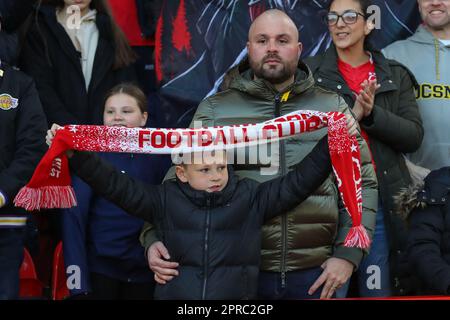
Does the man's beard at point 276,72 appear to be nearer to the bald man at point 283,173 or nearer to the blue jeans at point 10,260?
the bald man at point 283,173

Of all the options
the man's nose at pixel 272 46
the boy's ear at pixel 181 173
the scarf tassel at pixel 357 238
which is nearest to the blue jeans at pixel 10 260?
the boy's ear at pixel 181 173

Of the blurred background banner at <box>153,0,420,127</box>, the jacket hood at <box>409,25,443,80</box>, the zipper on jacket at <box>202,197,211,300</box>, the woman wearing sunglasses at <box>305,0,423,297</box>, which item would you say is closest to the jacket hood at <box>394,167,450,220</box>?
the woman wearing sunglasses at <box>305,0,423,297</box>

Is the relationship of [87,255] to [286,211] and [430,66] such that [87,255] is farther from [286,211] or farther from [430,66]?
[430,66]

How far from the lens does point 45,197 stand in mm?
5035

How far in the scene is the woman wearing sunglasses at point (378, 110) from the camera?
575 centimetres

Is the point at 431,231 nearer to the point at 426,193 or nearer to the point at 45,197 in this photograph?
the point at 426,193

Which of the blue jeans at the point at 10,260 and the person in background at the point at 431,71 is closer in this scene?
the blue jeans at the point at 10,260

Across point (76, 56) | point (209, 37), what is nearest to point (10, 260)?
point (76, 56)

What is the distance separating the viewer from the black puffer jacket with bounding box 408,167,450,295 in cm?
537

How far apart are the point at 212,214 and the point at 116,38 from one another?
1.66 metres

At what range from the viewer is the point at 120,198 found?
5.09 meters

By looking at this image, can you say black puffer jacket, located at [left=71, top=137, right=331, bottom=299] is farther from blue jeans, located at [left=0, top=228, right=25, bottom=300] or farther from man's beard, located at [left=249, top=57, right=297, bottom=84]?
blue jeans, located at [left=0, top=228, right=25, bottom=300]

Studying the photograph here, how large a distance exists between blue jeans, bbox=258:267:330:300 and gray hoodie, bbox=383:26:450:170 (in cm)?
138
